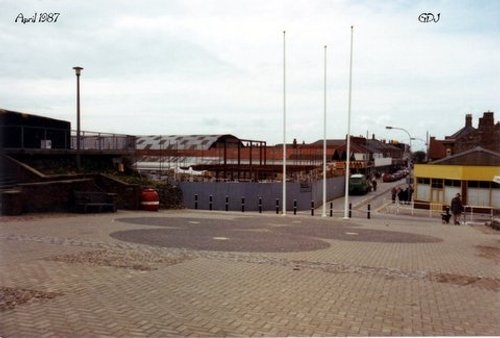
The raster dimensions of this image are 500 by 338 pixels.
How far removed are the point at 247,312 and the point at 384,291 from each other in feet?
8.19

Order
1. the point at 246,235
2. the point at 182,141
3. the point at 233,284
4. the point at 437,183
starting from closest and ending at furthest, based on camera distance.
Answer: the point at 233,284 < the point at 246,235 < the point at 437,183 < the point at 182,141

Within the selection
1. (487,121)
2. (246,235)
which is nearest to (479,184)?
(487,121)

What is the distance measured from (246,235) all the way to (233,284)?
6.32 metres

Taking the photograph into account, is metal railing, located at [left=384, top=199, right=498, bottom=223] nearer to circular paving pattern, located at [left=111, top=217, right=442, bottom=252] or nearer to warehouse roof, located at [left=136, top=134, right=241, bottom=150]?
circular paving pattern, located at [left=111, top=217, right=442, bottom=252]

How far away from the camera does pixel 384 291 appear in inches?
299

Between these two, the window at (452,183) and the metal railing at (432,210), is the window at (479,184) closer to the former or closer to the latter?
the window at (452,183)

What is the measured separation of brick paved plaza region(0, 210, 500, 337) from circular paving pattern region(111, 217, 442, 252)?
0.08m

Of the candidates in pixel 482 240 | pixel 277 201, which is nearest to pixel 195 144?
pixel 277 201

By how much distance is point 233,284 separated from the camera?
7.77 metres

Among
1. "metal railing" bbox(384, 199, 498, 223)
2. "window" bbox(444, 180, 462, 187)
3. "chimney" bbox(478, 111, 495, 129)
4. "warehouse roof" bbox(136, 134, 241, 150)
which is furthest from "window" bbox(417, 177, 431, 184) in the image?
"warehouse roof" bbox(136, 134, 241, 150)

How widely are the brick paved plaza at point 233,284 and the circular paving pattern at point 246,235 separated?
0.26 feet

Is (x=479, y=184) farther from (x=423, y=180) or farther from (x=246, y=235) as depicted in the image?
(x=246, y=235)

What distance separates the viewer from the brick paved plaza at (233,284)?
570 centimetres

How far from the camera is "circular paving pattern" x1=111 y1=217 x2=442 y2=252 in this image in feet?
39.2
